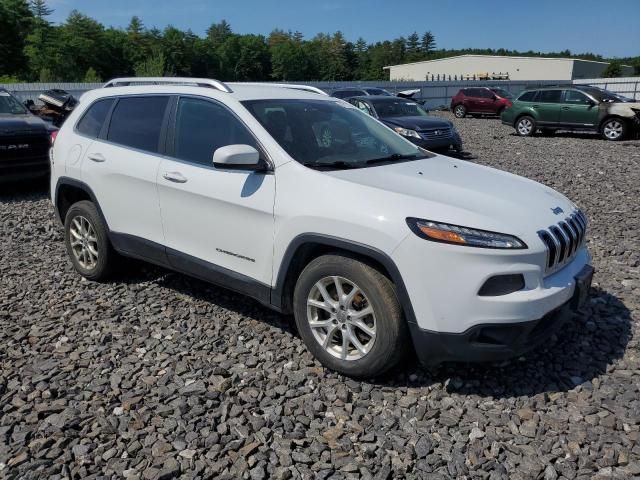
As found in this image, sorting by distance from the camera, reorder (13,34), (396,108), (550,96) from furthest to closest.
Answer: (13,34)
(550,96)
(396,108)

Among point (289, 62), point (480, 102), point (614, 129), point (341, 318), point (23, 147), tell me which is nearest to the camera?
point (341, 318)

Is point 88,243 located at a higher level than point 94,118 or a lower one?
lower

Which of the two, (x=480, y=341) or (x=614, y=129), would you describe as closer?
(x=480, y=341)

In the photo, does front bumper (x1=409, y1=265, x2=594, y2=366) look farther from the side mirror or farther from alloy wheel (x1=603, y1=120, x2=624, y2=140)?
alloy wheel (x1=603, y1=120, x2=624, y2=140)

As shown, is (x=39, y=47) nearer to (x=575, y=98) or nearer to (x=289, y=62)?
(x=289, y=62)

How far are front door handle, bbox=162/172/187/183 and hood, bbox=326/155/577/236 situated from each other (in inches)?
45.5

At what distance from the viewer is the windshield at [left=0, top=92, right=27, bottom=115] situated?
9.67m

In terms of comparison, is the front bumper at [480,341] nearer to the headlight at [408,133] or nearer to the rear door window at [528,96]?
the headlight at [408,133]

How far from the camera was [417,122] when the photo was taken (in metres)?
12.8

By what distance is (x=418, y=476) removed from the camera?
257 cm

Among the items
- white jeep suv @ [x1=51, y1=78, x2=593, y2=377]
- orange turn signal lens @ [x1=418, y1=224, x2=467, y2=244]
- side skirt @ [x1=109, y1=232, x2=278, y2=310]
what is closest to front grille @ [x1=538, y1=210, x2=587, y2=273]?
Answer: white jeep suv @ [x1=51, y1=78, x2=593, y2=377]

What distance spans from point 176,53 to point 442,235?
112 meters

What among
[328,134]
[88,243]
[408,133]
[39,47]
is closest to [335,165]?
[328,134]

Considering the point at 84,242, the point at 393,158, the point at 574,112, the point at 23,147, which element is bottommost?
the point at 84,242
